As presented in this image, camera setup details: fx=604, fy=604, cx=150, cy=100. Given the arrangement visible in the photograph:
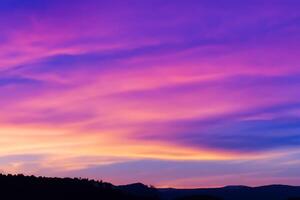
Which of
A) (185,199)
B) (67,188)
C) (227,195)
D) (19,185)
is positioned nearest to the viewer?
(19,185)

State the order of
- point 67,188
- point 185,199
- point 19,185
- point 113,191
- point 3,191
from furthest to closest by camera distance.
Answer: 1. point 185,199
2. point 113,191
3. point 67,188
4. point 19,185
5. point 3,191

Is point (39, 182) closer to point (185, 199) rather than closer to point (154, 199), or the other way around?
point (154, 199)

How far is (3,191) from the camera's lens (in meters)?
52.7

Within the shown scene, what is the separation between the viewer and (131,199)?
208 feet

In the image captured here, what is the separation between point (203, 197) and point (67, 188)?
80.0 feet

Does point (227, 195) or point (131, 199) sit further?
point (227, 195)

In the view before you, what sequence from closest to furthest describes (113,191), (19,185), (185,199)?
1. (19,185)
2. (113,191)
3. (185,199)

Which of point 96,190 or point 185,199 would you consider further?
point 185,199

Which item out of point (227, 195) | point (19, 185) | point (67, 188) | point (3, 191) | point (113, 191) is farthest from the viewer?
point (227, 195)

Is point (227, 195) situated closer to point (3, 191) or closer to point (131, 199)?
point (131, 199)

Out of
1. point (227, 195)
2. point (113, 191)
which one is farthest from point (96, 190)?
point (227, 195)

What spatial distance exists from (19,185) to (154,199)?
56.9 ft

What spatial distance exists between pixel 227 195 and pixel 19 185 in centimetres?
13140

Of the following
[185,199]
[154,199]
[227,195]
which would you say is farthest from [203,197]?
[227,195]
